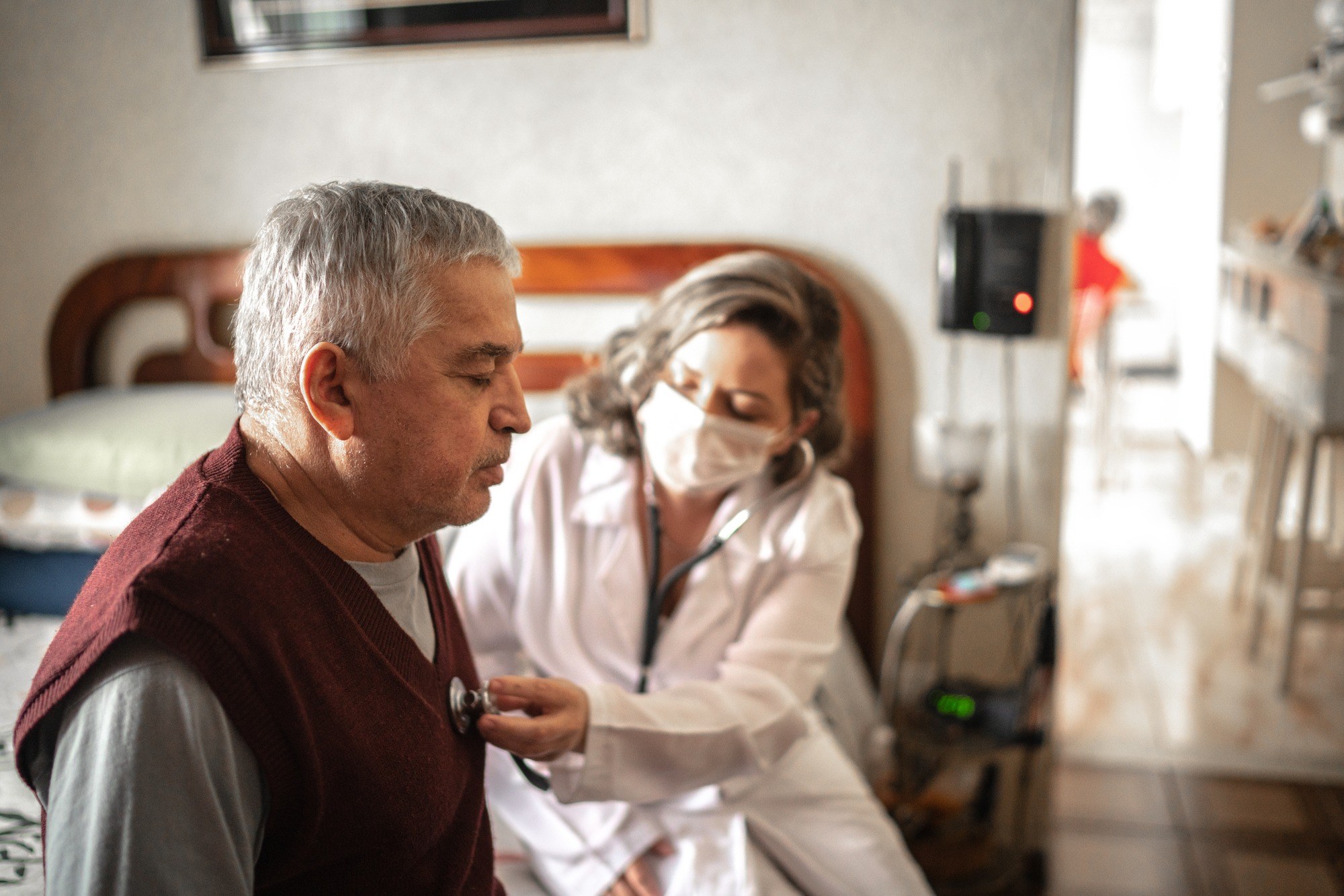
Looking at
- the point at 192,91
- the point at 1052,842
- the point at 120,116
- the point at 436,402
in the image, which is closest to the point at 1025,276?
the point at 1052,842

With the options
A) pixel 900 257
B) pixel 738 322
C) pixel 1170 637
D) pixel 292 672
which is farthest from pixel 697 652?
pixel 1170 637

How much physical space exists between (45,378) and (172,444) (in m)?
0.81

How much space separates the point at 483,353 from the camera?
878 millimetres

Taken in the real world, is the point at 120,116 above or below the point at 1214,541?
above

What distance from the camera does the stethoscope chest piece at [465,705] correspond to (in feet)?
3.22

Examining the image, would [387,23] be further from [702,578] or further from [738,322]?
[702,578]

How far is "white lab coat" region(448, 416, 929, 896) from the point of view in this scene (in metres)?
1.42

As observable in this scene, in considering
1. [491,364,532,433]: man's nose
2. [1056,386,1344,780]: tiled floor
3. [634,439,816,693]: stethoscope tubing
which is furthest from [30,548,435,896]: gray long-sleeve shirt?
[1056,386,1344,780]: tiled floor

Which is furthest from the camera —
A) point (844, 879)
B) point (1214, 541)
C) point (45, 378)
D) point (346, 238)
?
point (1214, 541)

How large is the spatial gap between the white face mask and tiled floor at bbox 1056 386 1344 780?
176 centimetres

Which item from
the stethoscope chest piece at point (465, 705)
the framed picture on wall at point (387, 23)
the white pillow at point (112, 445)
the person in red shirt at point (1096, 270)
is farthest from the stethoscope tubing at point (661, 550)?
the person in red shirt at point (1096, 270)

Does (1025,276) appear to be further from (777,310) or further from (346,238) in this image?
(346,238)

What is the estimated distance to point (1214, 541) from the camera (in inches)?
120

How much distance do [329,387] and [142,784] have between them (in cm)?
31
